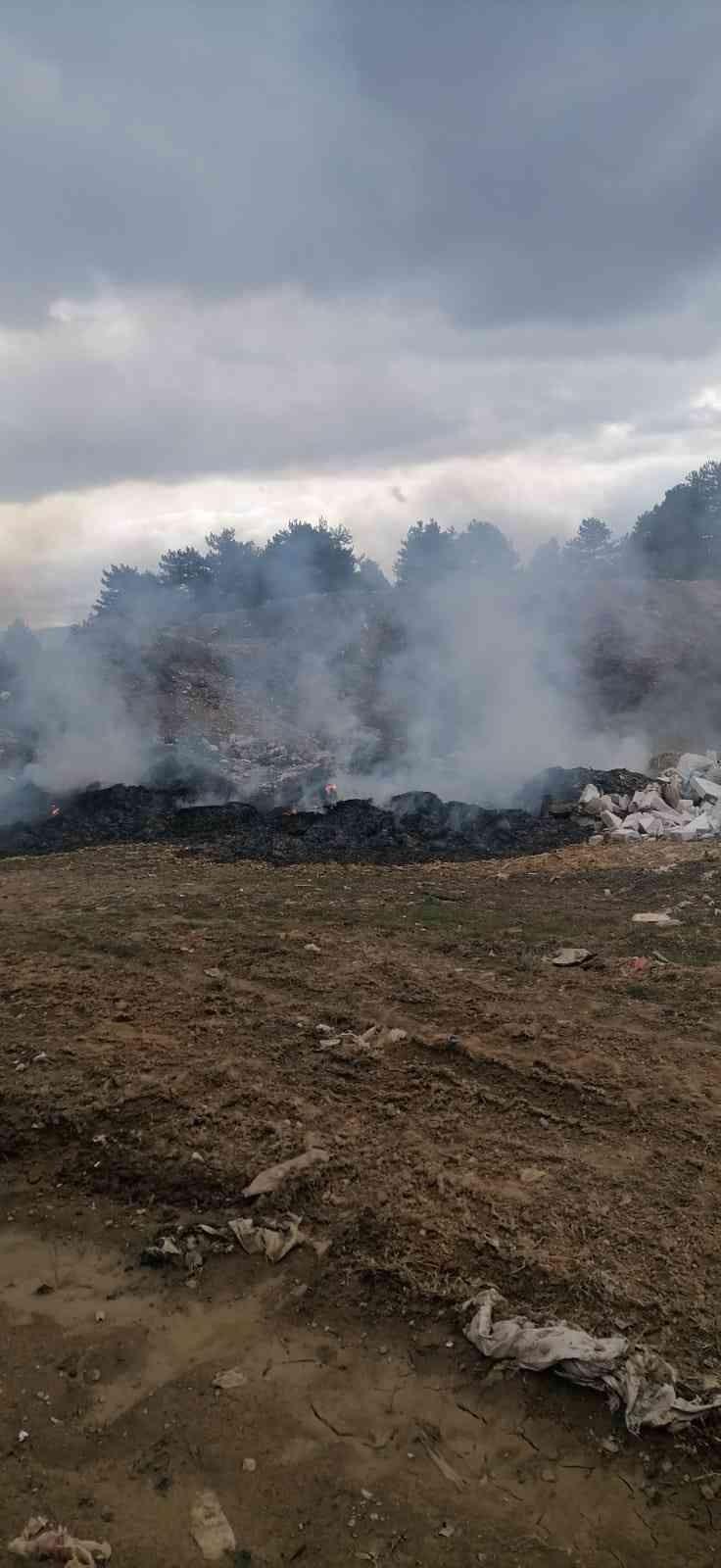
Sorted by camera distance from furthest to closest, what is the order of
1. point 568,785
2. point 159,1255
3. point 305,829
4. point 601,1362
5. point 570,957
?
point 568,785
point 305,829
point 570,957
point 159,1255
point 601,1362

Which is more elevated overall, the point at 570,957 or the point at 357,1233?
the point at 357,1233

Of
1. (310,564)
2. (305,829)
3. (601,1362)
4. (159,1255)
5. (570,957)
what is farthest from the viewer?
(310,564)

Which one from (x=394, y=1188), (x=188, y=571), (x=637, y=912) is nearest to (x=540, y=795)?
(x=637, y=912)

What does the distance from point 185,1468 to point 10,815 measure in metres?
11.6

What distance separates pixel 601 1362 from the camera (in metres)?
2.62

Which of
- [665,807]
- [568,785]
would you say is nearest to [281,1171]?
[665,807]

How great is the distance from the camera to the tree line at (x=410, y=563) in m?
28.0

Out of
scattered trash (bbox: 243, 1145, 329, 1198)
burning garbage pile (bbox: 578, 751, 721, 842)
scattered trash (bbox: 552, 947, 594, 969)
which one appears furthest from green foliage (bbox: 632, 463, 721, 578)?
scattered trash (bbox: 243, 1145, 329, 1198)

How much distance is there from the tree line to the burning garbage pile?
1286 cm

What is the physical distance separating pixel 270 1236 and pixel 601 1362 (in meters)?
1.28

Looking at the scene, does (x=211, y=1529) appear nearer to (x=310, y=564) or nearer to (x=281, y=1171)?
(x=281, y=1171)

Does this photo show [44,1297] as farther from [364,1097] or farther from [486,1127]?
[486,1127]

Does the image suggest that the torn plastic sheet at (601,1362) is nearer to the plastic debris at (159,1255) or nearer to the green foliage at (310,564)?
the plastic debris at (159,1255)

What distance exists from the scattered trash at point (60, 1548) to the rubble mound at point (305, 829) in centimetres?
750
